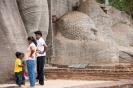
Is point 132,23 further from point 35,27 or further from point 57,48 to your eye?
point 35,27

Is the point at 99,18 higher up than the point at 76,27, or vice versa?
the point at 99,18

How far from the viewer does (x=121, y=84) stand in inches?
379

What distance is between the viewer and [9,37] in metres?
10.8

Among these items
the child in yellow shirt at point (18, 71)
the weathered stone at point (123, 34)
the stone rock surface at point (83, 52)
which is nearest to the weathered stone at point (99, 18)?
the weathered stone at point (123, 34)

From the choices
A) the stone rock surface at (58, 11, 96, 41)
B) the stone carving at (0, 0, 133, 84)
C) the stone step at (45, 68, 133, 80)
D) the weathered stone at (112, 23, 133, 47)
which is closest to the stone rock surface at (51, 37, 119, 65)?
the stone carving at (0, 0, 133, 84)

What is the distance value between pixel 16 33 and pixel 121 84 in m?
3.09

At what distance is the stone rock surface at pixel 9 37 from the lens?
1056 cm

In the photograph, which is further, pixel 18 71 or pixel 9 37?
pixel 9 37

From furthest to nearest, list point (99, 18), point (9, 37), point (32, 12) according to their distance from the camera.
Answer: point (99, 18) < point (32, 12) < point (9, 37)

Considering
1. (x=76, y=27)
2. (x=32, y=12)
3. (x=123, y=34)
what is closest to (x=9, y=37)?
(x=32, y=12)

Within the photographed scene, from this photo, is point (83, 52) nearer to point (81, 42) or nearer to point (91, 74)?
point (81, 42)

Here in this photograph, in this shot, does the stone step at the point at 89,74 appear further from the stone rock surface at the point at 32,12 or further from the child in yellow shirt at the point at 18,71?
the child in yellow shirt at the point at 18,71

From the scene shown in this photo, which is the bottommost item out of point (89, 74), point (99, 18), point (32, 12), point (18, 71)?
point (89, 74)

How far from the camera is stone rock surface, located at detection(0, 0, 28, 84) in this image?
10.6m
